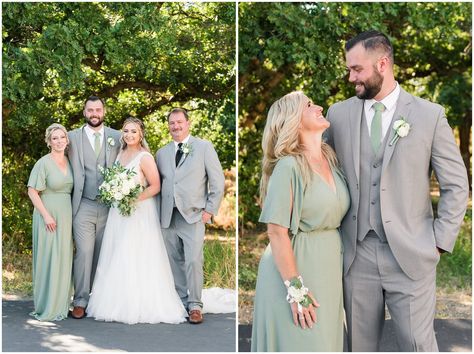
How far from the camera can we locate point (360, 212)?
3.16 metres

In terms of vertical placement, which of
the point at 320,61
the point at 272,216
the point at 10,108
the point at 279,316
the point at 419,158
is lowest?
the point at 279,316

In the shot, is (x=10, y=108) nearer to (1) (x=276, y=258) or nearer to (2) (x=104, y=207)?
(2) (x=104, y=207)

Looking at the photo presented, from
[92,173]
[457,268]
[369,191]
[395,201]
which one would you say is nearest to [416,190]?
[395,201]

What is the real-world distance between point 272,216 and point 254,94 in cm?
390

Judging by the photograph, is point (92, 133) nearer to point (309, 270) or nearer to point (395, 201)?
point (309, 270)

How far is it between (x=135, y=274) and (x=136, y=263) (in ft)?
0.26

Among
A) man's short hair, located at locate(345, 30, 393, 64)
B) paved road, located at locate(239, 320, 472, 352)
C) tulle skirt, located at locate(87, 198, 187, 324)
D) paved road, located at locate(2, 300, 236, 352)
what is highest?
man's short hair, located at locate(345, 30, 393, 64)

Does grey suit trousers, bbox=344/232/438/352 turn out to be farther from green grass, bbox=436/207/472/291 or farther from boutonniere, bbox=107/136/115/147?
green grass, bbox=436/207/472/291

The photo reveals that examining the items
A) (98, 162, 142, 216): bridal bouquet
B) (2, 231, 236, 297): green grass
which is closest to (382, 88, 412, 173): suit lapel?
(2, 231, 236, 297): green grass

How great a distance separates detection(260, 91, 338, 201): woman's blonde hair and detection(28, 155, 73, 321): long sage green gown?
1.80 meters

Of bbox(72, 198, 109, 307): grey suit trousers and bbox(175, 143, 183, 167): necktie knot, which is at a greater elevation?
bbox(175, 143, 183, 167): necktie knot

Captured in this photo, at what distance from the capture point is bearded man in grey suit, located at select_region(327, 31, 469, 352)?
3127 millimetres

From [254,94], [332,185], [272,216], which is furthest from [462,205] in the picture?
[254,94]

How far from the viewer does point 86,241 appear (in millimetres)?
4555
